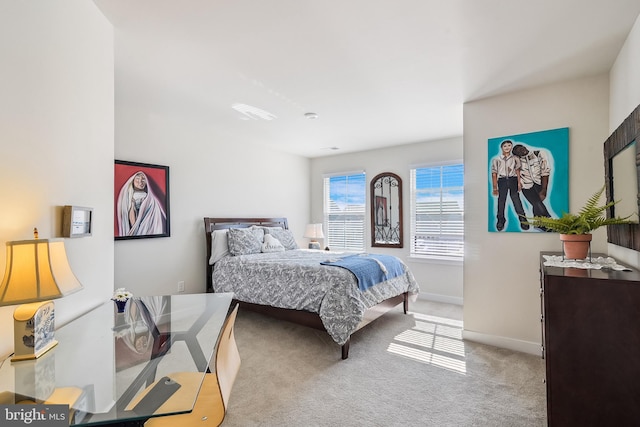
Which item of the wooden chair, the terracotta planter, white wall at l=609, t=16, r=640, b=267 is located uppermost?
white wall at l=609, t=16, r=640, b=267

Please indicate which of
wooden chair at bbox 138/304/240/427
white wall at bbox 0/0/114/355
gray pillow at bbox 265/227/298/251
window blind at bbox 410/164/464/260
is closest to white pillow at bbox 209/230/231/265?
gray pillow at bbox 265/227/298/251

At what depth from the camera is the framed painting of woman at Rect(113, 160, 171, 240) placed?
3475 millimetres

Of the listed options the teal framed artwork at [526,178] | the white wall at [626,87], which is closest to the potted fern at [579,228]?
the white wall at [626,87]

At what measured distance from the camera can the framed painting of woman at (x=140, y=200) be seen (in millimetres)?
3475

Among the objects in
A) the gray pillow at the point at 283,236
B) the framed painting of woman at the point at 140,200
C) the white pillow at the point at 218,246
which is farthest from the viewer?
the gray pillow at the point at 283,236

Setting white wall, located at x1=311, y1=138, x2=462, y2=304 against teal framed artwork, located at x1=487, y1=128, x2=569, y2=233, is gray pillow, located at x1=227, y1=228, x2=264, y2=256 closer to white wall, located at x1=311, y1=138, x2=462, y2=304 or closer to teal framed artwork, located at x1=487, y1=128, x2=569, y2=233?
white wall, located at x1=311, y1=138, x2=462, y2=304

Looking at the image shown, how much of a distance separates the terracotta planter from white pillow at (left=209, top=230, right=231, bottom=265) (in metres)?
3.68

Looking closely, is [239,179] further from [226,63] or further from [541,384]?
[541,384]

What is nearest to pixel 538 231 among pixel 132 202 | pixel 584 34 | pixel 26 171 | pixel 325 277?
pixel 584 34

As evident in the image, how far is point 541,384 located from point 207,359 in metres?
2.53

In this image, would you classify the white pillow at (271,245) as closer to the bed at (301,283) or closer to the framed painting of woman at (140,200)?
the bed at (301,283)

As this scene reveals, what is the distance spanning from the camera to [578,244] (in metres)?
2.06

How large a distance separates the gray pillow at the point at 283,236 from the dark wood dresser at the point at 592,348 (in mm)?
3804

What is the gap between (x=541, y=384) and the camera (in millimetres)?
2408
